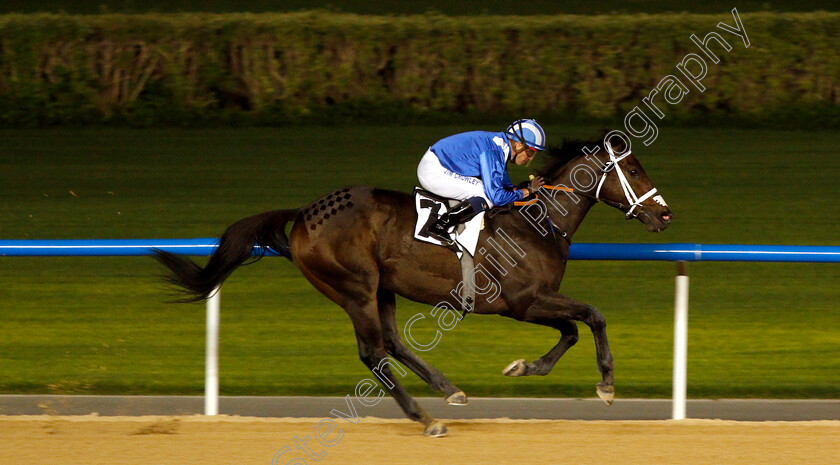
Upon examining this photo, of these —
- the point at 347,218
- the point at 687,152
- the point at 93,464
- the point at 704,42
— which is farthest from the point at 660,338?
the point at 704,42

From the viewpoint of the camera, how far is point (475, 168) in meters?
5.29

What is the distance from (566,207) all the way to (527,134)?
1.32 feet

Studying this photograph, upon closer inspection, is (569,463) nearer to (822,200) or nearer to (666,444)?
(666,444)

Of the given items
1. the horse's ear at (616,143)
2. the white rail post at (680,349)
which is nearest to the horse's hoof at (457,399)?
the white rail post at (680,349)

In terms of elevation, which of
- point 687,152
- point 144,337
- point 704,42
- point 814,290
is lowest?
point 144,337

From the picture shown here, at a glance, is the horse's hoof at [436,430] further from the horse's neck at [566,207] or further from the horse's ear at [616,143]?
the horse's ear at [616,143]

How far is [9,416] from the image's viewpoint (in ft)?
18.2

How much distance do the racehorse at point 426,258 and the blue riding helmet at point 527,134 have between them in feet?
0.91

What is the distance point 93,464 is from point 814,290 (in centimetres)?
602

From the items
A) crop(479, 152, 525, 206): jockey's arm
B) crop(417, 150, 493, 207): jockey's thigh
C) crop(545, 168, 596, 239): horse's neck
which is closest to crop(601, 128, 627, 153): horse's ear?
crop(545, 168, 596, 239): horse's neck

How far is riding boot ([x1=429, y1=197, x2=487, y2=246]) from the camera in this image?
203 inches

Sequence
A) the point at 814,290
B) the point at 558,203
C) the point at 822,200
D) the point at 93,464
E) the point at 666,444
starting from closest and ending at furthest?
the point at 93,464 < the point at 666,444 < the point at 558,203 < the point at 814,290 < the point at 822,200

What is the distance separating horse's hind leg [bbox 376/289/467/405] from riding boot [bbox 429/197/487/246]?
1.66 ft

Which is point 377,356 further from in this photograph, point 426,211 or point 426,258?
point 426,211
